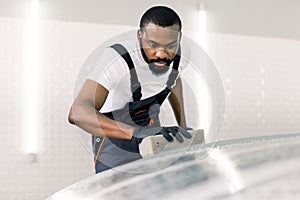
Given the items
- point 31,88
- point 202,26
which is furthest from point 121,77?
point 202,26

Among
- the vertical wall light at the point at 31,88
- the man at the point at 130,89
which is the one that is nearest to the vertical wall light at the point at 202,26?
the vertical wall light at the point at 31,88

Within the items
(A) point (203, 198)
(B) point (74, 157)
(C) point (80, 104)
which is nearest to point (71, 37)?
(B) point (74, 157)

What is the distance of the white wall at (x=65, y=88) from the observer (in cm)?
241

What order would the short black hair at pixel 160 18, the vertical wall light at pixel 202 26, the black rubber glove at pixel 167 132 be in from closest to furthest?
the black rubber glove at pixel 167 132 → the short black hair at pixel 160 18 → the vertical wall light at pixel 202 26

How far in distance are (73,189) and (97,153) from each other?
77 centimetres

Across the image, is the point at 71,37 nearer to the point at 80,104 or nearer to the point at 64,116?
the point at 64,116

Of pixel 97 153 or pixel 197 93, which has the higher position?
pixel 197 93

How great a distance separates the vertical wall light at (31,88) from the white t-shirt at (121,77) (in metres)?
1.30

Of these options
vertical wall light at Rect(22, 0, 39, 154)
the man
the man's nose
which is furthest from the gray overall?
vertical wall light at Rect(22, 0, 39, 154)

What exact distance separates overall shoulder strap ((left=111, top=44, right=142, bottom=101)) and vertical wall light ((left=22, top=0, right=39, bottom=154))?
4.39 ft

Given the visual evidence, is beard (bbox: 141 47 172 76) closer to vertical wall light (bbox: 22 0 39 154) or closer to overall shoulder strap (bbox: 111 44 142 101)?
overall shoulder strap (bbox: 111 44 142 101)

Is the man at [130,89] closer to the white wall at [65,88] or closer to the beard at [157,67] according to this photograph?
the beard at [157,67]

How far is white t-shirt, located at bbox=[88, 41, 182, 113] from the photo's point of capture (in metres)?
1.08

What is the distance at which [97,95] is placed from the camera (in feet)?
3.62
